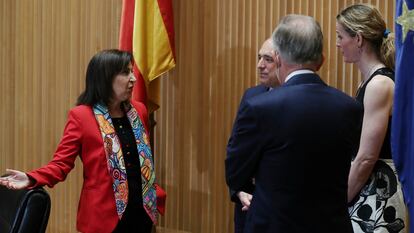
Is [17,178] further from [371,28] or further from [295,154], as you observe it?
[371,28]

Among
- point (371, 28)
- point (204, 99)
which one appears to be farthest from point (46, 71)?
point (371, 28)

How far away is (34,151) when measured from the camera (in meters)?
6.09

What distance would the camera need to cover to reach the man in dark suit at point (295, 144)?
2434 mm

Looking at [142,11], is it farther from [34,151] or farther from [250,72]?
[34,151]

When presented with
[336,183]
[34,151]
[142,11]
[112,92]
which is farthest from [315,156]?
[34,151]

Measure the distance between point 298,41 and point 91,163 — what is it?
1513 mm

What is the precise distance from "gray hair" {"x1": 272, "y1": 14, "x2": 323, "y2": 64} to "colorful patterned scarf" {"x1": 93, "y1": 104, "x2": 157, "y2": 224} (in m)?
1.33

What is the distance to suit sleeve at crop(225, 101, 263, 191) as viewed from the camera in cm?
244

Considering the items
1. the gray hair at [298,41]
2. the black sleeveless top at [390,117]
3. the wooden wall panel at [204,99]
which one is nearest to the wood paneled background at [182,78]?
the wooden wall panel at [204,99]

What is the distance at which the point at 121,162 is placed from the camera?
3.56 metres

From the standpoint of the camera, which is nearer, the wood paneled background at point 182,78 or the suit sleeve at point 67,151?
the suit sleeve at point 67,151

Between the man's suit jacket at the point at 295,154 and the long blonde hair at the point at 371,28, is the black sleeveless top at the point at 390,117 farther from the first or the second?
the man's suit jacket at the point at 295,154

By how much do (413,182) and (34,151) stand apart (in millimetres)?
4202

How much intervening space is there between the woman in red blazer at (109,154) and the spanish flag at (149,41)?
0.77 meters
